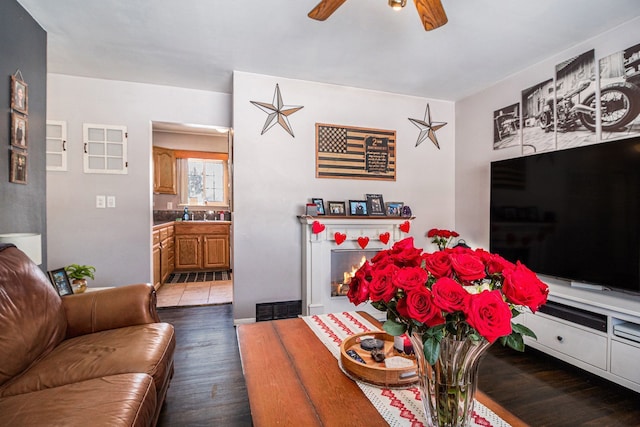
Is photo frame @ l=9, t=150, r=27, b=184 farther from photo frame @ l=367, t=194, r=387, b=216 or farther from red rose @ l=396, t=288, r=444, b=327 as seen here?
photo frame @ l=367, t=194, r=387, b=216

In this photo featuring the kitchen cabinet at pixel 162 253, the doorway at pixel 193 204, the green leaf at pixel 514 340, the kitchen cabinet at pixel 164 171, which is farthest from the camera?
the kitchen cabinet at pixel 164 171

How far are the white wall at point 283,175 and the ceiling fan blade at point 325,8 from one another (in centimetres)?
158

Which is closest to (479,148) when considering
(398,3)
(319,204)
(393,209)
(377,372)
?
(393,209)

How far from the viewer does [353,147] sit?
3586 millimetres

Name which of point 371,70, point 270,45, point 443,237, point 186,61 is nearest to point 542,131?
point 443,237

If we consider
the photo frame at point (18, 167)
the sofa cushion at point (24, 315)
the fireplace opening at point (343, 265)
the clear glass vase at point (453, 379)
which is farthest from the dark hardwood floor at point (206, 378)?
the photo frame at point (18, 167)

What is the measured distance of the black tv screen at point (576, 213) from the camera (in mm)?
2094

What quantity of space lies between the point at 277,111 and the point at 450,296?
297 centimetres

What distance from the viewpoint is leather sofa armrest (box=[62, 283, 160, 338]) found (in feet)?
5.94

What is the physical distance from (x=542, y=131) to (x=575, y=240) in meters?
1.11

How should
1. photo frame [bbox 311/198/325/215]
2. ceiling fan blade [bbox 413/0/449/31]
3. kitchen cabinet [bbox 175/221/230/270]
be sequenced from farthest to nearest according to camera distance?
kitchen cabinet [bbox 175/221/230/270], photo frame [bbox 311/198/325/215], ceiling fan blade [bbox 413/0/449/31]

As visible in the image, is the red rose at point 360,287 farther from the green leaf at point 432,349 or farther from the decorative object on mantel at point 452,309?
the green leaf at point 432,349

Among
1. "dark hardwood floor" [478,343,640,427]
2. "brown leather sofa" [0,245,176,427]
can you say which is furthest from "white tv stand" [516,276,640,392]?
"brown leather sofa" [0,245,176,427]

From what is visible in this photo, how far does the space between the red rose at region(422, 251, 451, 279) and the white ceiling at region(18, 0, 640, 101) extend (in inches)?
77.4
